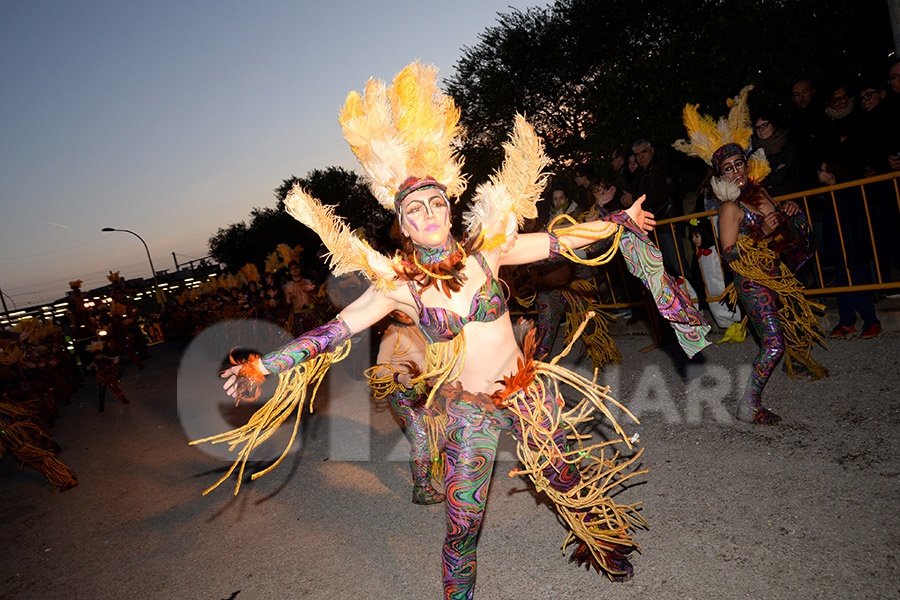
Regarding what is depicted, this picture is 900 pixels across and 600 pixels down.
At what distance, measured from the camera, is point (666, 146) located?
376 inches

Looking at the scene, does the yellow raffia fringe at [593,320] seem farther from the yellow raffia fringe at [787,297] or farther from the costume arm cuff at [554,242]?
the costume arm cuff at [554,242]

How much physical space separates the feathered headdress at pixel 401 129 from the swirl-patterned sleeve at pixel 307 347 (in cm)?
66

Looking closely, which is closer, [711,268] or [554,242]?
[554,242]

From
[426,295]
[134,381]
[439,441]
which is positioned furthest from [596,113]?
[134,381]

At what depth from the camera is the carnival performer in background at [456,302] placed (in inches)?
95.9

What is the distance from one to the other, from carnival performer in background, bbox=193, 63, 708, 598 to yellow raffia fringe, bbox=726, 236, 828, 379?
5.77ft

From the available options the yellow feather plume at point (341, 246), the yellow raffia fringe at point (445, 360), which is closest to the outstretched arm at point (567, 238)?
the yellow raffia fringe at point (445, 360)

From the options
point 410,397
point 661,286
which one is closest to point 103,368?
point 410,397

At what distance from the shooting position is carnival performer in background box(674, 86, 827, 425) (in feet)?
12.7

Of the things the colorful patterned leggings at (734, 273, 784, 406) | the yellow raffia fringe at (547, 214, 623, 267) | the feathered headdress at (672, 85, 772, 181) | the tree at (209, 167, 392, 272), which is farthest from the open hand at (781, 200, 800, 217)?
the tree at (209, 167, 392, 272)

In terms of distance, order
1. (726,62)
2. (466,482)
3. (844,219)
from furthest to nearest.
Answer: (726,62) < (844,219) < (466,482)

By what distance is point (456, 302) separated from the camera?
251cm

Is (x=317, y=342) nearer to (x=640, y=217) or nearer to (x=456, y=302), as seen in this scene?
(x=456, y=302)

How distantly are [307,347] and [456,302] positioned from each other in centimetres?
71
